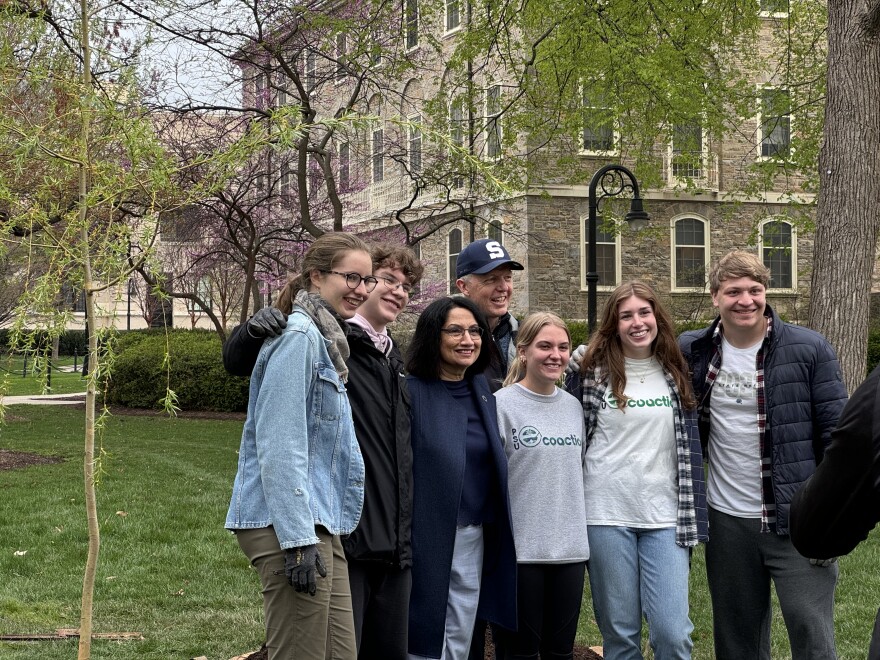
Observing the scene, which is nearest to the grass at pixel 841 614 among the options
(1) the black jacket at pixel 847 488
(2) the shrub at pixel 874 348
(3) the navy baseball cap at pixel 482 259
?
(3) the navy baseball cap at pixel 482 259

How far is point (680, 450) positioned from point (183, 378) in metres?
19.8

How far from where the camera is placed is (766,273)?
4344 millimetres

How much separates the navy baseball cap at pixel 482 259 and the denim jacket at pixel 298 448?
135 cm

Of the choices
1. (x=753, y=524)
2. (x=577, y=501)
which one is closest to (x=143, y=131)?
(x=577, y=501)

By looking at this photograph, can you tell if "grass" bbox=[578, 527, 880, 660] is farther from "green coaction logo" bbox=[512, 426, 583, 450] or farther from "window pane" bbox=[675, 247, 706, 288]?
"window pane" bbox=[675, 247, 706, 288]

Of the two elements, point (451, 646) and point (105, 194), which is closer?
point (451, 646)

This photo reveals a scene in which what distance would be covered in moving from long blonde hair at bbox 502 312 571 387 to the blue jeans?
28.9 inches

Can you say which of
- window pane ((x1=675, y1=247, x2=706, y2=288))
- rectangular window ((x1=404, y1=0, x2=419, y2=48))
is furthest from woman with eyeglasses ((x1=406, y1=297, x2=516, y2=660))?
window pane ((x1=675, y1=247, x2=706, y2=288))

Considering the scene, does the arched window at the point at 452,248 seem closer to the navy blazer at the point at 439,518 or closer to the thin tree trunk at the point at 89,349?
the thin tree trunk at the point at 89,349

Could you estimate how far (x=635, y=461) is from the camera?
13.8ft

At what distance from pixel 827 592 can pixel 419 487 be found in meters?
1.67

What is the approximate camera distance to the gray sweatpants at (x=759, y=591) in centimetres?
405

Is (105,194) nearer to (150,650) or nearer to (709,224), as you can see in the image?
(150,650)

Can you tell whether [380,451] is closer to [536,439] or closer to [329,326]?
[329,326]
